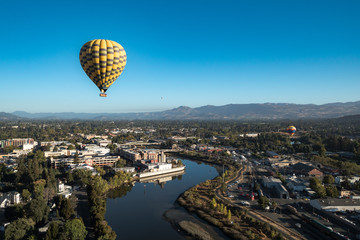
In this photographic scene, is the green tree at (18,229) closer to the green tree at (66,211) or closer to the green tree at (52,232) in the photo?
the green tree at (52,232)

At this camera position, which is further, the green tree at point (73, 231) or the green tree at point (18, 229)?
the green tree at point (73, 231)

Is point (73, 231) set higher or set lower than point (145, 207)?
higher

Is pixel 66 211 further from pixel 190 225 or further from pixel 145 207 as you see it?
pixel 190 225

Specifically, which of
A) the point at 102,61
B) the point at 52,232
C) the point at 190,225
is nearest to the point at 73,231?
the point at 52,232

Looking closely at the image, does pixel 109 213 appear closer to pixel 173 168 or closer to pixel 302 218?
pixel 302 218

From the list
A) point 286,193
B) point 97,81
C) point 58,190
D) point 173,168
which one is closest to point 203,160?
point 173,168

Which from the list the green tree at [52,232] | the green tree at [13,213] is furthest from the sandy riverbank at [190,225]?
the green tree at [13,213]
